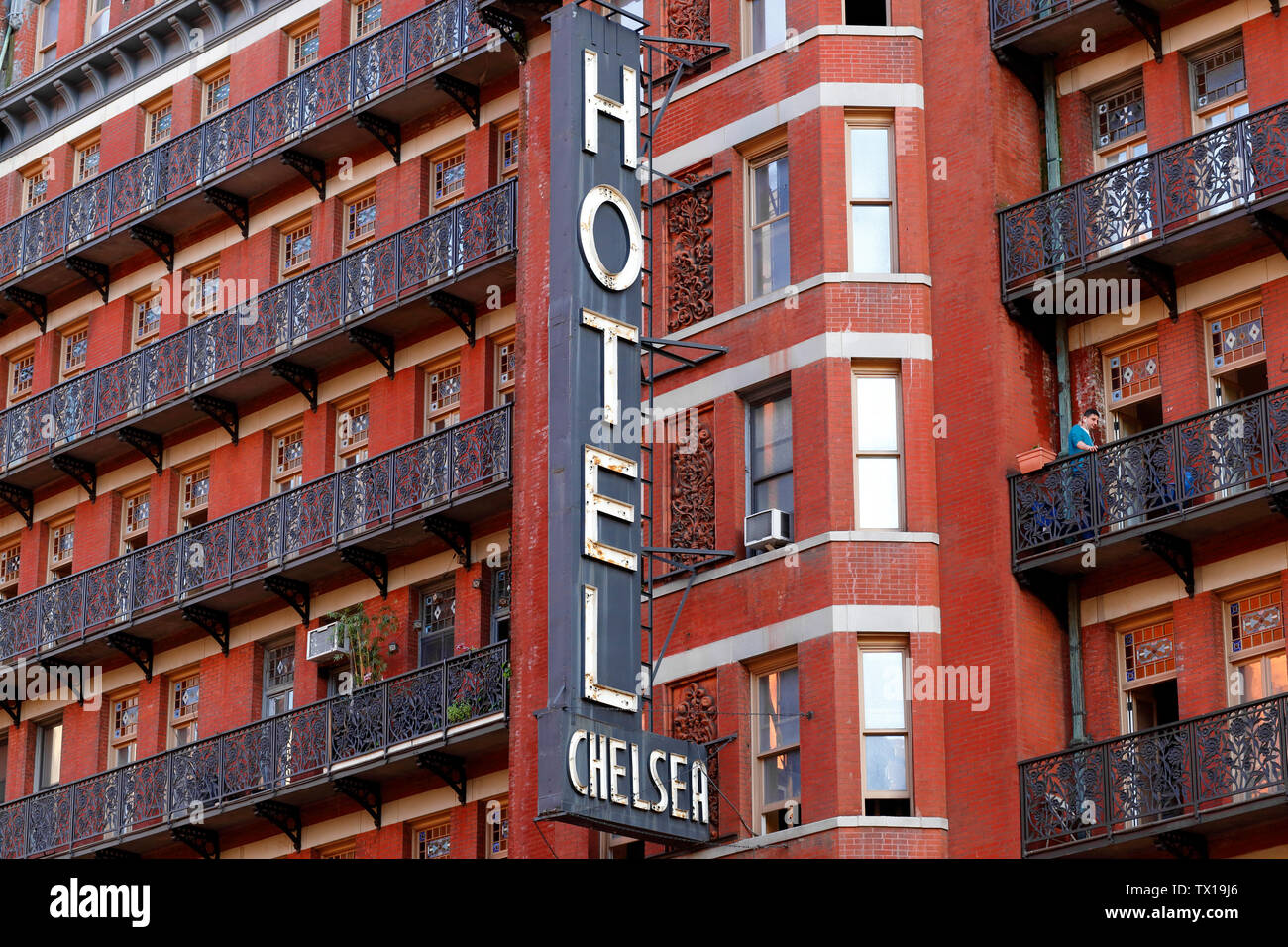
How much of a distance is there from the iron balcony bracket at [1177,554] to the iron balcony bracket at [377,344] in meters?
15.6

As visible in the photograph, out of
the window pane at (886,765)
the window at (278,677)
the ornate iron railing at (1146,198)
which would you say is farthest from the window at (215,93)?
the window pane at (886,765)

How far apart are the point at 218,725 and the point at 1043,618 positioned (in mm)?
16640

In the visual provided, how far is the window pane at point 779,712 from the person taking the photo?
38.4m

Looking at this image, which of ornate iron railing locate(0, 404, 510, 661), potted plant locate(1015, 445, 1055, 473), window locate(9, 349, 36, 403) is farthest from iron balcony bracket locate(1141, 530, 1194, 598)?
window locate(9, 349, 36, 403)

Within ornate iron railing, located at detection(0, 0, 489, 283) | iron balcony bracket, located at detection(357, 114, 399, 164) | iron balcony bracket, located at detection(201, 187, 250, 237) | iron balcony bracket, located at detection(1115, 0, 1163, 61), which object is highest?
ornate iron railing, located at detection(0, 0, 489, 283)

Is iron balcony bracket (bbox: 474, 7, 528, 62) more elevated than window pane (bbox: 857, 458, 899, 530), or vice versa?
iron balcony bracket (bbox: 474, 7, 528, 62)

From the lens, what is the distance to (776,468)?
3984cm

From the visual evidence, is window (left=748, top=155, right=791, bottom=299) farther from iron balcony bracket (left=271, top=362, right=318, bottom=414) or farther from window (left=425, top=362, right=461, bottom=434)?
iron balcony bracket (left=271, top=362, right=318, bottom=414)

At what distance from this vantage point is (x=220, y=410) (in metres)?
50.1

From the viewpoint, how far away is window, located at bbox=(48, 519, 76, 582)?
175 feet

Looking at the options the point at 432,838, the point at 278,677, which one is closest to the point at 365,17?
the point at 278,677

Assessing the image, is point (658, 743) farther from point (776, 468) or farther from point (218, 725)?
point (218, 725)

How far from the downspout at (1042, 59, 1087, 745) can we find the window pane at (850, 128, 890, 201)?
2.26 metres

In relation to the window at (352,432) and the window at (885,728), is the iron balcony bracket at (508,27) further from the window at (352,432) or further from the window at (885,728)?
the window at (885,728)
